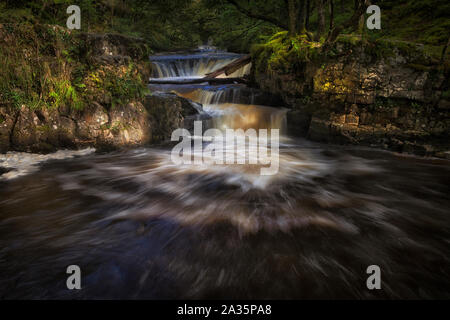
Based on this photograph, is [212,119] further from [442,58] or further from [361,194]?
[442,58]

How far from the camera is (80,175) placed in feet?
13.6

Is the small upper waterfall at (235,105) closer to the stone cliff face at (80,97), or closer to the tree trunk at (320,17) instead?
the stone cliff face at (80,97)

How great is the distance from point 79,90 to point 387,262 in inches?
243

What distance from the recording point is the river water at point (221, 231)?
1.76 meters

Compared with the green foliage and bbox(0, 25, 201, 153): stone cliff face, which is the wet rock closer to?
bbox(0, 25, 201, 153): stone cliff face

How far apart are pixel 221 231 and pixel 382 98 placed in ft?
21.6

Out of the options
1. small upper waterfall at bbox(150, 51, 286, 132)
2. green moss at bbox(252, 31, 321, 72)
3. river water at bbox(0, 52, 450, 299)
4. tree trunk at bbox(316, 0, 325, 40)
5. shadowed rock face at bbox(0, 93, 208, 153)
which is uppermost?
tree trunk at bbox(316, 0, 325, 40)

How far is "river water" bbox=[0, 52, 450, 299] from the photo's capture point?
1.76 meters

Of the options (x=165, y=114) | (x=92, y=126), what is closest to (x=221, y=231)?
(x=92, y=126)

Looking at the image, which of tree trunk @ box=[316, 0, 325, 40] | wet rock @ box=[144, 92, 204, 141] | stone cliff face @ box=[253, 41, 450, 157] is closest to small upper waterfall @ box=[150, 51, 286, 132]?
wet rock @ box=[144, 92, 204, 141]

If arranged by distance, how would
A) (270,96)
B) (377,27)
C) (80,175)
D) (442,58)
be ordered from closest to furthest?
(80,175), (442,58), (270,96), (377,27)

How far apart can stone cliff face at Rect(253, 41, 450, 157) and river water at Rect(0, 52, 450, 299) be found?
187 centimetres

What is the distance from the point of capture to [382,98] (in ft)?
21.7
